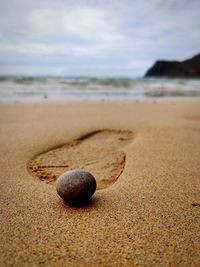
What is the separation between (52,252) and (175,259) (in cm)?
64

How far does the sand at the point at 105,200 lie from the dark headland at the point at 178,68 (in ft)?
137

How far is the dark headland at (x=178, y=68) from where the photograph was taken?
4591 cm

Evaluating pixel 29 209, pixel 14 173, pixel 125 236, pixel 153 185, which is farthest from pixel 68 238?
pixel 14 173

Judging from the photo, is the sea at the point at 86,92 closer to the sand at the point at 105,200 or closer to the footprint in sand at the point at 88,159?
the footprint in sand at the point at 88,159

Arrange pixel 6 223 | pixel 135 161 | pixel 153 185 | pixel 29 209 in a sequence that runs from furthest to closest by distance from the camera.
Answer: pixel 135 161 → pixel 153 185 → pixel 29 209 → pixel 6 223

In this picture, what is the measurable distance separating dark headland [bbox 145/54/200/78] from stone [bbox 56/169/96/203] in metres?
43.2

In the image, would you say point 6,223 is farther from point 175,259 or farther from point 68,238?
point 175,259

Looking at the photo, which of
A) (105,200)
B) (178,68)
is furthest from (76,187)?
(178,68)

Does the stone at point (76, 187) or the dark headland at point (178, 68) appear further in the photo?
the dark headland at point (178, 68)

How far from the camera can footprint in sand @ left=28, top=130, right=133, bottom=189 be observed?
2713 mm

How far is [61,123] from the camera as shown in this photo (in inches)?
190

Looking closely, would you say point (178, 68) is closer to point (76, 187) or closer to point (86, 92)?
point (86, 92)

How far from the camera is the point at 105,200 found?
7.11ft

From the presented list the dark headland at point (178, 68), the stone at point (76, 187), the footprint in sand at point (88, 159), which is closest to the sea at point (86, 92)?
the footprint in sand at point (88, 159)
